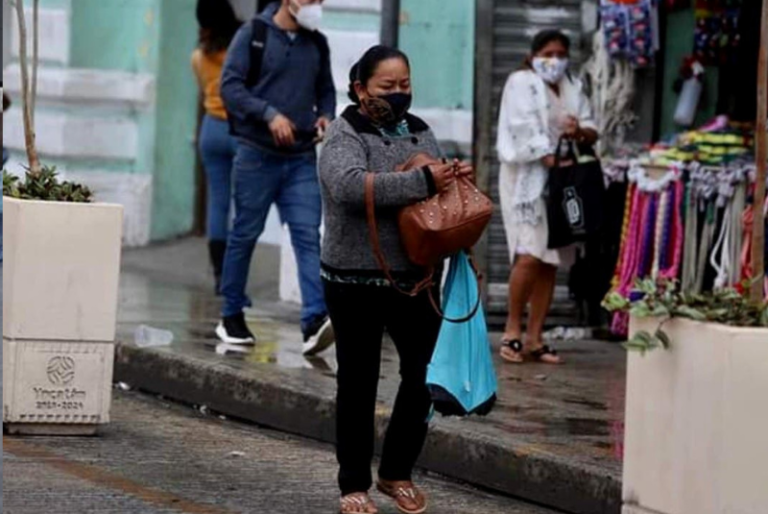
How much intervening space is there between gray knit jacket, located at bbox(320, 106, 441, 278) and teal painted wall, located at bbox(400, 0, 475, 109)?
471 centimetres

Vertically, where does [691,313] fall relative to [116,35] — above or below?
below

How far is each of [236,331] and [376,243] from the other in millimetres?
3800

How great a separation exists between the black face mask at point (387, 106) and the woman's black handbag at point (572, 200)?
3.34 m

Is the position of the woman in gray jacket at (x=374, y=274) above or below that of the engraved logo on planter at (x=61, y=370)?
above

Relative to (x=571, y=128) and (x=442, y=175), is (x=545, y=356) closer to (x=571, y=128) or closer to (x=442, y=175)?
(x=571, y=128)

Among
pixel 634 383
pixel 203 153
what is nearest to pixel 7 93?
pixel 203 153

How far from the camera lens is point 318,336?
34.8 ft

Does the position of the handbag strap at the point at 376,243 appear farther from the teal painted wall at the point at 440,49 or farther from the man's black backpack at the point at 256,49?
the teal painted wall at the point at 440,49

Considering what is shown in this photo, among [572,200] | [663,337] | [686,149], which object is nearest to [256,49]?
[572,200]

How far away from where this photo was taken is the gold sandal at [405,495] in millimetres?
7598

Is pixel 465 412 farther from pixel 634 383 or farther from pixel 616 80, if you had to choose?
pixel 616 80

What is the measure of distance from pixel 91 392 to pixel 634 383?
2976 mm

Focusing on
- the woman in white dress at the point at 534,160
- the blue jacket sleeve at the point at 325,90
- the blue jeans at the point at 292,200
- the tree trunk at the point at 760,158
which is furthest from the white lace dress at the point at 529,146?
the tree trunk at the point at 760,158

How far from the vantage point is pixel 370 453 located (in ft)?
24.8
